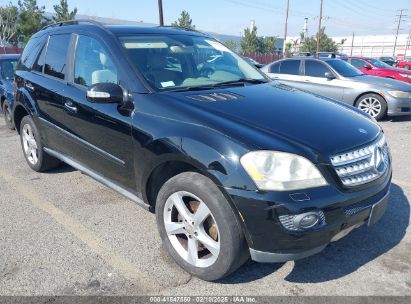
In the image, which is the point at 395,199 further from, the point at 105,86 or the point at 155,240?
the point at 105,86

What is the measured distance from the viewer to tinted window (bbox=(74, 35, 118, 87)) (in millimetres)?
3219

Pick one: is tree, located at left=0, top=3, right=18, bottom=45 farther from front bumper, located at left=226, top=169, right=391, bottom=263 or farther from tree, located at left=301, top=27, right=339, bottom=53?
front bumper, located at left=226, top=169, right=391, bottom=263

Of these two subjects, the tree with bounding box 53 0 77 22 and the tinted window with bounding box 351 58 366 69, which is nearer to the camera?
the tinted window with bounding box 351 58 366 69

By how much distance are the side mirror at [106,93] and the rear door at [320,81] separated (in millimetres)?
6795

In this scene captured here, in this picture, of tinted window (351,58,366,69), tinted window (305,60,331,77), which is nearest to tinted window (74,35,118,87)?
tinted window (305,60,331,77)

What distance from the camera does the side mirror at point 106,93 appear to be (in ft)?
9.36

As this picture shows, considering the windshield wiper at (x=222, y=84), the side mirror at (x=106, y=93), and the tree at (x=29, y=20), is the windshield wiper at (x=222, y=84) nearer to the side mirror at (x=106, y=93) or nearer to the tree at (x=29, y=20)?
the side mirror at (x=106, y=93)

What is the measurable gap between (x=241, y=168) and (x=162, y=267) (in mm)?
1118

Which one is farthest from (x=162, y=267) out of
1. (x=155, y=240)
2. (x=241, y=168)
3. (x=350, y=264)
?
(x=350, y=264)

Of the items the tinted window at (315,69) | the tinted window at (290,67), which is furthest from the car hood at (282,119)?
the tinted window at (290,67)

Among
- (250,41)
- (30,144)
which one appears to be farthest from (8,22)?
(30,144)

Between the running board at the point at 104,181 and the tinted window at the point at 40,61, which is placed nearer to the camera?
the running board at the point at 104,181

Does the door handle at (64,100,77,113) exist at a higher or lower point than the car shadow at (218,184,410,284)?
higher

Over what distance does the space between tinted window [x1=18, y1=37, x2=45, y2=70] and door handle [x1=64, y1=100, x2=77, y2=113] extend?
1.35 metres
